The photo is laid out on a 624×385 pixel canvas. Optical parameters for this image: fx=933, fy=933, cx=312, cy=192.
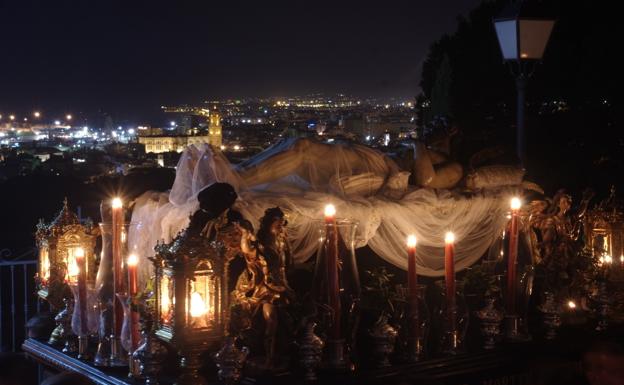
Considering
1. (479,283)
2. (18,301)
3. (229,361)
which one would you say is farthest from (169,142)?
(229,361)

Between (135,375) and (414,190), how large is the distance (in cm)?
255

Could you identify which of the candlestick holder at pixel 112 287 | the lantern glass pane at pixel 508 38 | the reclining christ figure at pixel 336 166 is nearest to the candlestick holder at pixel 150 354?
the candlestick holder at pixel 112 287

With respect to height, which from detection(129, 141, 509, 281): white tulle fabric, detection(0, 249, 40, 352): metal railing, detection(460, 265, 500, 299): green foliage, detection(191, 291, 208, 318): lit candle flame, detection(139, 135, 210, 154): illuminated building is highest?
detection(139, 135, 210, 154): illuminated building

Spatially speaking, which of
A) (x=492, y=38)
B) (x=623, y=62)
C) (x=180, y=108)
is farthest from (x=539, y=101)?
(x=180, y=108)

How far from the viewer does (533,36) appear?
7125mm

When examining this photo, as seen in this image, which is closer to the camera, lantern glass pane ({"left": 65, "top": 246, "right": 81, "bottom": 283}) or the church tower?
lantern glass pane ({"left": 65, "top": 246, "right": 81, "bottom": 283})

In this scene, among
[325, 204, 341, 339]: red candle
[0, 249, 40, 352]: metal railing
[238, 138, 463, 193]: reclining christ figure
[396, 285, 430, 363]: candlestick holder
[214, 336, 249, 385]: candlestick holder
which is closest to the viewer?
[214, 336, 249, 385]: candlestick holder

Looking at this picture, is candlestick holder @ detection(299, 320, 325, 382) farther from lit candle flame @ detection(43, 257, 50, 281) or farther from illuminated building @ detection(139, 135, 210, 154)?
illuminated building @ detection(139, 135, 210, 154)

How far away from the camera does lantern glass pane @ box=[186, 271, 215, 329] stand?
182 inches

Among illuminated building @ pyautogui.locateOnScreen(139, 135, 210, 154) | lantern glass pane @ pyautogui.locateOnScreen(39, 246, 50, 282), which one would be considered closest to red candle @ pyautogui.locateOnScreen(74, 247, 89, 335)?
lantern glass pane @ pyautogui.locateOnScreen(39, 246, 50, 282)

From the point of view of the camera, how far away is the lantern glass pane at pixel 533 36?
7039 millimetres

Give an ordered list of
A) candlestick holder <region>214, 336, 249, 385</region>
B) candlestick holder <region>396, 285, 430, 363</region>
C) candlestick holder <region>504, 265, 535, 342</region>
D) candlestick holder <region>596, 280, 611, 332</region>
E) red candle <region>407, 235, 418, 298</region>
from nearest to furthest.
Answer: candlestick holder <region>214, 336, 249, 385</region>, red candle <region>407, 235, 418, 298</region>, candlestick holder <region>396, 285, 430, 363</region>, candlestick holder <region>504, 265, 535, 342</region>, candlestick holder <region>596, 280, 611, 332</region>

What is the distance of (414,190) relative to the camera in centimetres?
671

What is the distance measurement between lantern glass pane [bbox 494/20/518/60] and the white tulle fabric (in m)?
1.15
